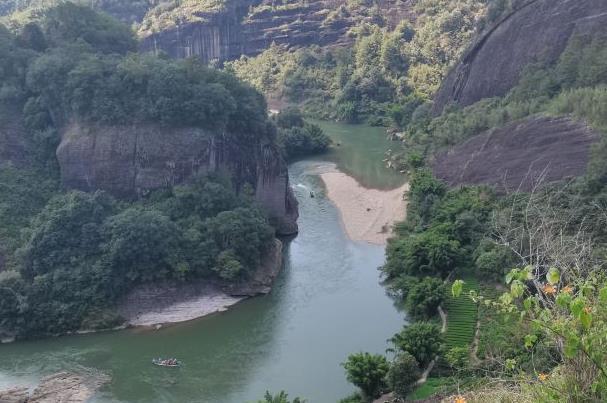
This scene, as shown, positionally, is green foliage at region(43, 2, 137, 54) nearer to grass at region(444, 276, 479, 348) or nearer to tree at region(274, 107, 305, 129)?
tree at region(274, 107, 305, 129)

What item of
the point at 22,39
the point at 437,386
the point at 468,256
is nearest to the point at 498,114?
the point at 468,256

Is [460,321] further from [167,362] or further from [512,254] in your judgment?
[167,362]

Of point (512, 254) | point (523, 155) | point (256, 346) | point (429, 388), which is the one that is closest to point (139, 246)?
point (256, 346)

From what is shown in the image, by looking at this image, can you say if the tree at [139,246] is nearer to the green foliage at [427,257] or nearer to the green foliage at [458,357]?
the green foliage at [427,257]

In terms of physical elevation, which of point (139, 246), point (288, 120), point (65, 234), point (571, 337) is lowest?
point (139, 246)

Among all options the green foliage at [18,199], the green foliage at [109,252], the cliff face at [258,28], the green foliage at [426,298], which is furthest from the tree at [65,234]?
the cliff face at [258,28]
